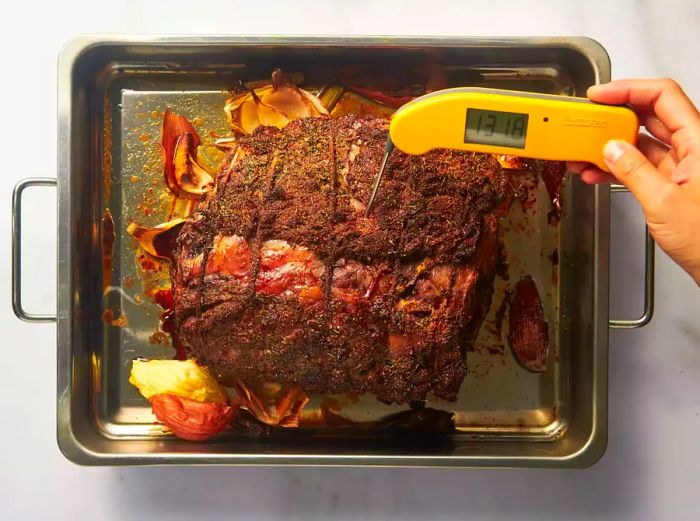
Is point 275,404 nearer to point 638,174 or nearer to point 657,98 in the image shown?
point 638,174

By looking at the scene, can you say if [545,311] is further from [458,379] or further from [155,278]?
[155,278]

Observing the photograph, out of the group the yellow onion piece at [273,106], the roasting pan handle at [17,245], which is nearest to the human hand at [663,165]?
the yellow onion piece at [273,106]

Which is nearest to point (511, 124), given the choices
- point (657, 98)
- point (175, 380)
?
point (657, 98)

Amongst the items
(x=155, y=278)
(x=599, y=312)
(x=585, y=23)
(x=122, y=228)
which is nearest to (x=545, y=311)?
(x=599, y=312)

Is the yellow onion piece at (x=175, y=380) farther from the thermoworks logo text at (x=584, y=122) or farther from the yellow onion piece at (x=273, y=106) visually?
the thermoworks logo text at (x=584, y=122)

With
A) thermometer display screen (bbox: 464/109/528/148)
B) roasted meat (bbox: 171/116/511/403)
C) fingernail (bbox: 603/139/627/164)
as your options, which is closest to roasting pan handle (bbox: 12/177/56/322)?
roasted meat (bbox: 171/116/511/403)

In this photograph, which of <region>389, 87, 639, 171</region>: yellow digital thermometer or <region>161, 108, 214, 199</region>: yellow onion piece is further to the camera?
<region>161, 108, 214, 199</region>: yellow onion piece

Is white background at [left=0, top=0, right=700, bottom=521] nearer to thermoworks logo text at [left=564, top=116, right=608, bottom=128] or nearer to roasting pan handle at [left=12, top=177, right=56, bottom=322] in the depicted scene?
roasting pan handle at [left=12, top=177, right=56, bottom=322]
